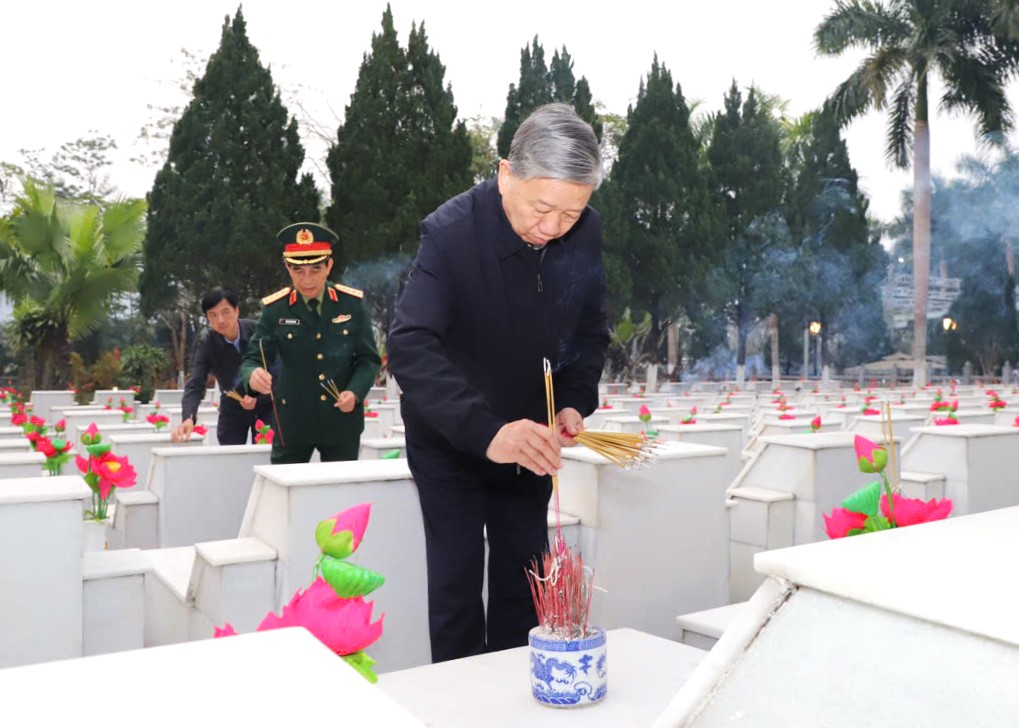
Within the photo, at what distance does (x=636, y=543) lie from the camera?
7.63 ft

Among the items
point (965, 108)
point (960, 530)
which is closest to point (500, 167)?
point (960, 530)

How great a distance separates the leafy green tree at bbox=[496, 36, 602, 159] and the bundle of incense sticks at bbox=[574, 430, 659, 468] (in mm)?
21050

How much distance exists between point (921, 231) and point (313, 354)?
20626mm

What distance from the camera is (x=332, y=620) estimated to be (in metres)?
0.90

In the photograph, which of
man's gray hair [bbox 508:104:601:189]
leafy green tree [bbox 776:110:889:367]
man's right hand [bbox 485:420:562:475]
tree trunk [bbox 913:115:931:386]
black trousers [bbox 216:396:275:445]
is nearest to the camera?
man's right hand [bbox 485:420:562:475]

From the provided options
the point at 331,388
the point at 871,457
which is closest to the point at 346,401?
the point at 331,388

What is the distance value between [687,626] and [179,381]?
892 inches

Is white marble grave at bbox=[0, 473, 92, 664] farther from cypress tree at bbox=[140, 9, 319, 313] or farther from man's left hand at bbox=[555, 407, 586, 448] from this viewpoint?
cypress tree at bbox=[140, 9, 319, 313]

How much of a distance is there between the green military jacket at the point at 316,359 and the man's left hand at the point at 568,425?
1.78 m

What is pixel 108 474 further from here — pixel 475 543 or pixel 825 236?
pixel 825 236

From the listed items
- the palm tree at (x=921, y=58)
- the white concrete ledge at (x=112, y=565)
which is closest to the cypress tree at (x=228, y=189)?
the palm tree at (x=921, y=58)

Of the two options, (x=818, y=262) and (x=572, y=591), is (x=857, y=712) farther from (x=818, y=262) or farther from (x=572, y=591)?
(x=818, y=262)

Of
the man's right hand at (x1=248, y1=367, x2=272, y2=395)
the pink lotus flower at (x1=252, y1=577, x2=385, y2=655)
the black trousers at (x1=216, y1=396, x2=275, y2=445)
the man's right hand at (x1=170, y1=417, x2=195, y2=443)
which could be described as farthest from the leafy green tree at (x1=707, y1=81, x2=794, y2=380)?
the pink lotus flower at (x1=252, y1=577, x2=385, y2=655)

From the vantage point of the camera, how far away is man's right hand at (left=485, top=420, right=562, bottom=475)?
156 centimetres
